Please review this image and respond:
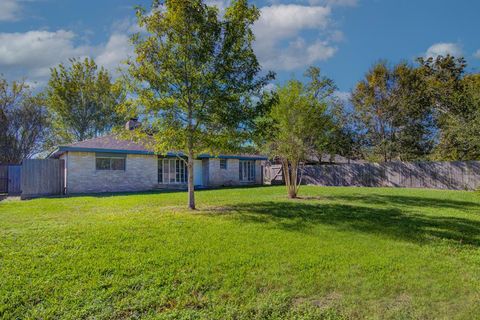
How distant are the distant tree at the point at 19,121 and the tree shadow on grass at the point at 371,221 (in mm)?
26528

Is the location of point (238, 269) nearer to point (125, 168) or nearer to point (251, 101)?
point (251, 101)

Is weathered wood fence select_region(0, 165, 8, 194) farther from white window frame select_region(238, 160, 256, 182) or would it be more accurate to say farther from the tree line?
white window frame select_region(238, 160, 256, 182)

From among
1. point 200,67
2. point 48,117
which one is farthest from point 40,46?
point 200,67

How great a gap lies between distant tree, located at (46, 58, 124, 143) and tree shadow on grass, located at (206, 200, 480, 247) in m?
25.9

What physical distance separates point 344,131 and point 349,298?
25.4 m

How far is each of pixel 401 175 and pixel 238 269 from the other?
64.4 feet

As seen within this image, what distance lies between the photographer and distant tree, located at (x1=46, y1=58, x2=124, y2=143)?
98.5 ft

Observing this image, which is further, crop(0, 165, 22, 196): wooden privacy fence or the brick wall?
crop(0, 165, 22, 196): wooden privacy fence

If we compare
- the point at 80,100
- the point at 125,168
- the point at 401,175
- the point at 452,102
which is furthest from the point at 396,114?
the point at 80,100

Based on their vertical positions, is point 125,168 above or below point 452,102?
below

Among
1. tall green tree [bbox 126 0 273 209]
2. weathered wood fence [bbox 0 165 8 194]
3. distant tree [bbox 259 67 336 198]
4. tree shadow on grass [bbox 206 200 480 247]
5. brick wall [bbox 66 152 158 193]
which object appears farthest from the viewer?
weathered wood fence [bbox 0 165 8 194]

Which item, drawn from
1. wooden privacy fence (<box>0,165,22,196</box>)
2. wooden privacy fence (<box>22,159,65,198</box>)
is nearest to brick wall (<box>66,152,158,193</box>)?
wooden privacy fence (<box>22,159,65,198</box>)

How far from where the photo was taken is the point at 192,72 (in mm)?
8891

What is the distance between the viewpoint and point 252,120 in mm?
9492
